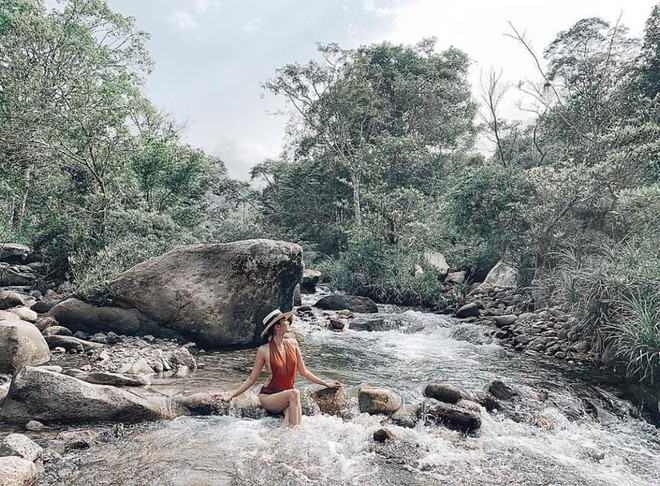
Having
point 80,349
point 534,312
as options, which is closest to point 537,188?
point 534,312

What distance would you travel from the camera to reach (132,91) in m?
18.5

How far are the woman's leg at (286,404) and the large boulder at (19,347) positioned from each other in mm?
3812

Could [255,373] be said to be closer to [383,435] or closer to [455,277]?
[383,435]

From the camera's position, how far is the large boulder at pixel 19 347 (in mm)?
6590

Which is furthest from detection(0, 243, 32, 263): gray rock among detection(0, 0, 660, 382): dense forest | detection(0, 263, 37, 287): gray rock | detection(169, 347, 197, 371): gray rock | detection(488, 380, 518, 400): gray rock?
detection(488, 380, 518, 400): gray rock

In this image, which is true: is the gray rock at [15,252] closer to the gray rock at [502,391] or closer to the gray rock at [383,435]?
the gray rock at [383,435]

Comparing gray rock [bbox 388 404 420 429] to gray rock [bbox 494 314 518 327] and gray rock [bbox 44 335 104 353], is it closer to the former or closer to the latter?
gray rock [bbox 44 335 104 353]

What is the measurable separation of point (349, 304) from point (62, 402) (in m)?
11.1

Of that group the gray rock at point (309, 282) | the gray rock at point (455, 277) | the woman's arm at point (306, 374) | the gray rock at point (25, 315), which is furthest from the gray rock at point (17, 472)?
the gray rock at point (309, 282)

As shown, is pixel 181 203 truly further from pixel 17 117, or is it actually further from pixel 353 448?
pixel 353 448

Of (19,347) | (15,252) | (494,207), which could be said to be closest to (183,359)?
(19,347)

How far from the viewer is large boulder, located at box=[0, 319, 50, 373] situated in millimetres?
6590

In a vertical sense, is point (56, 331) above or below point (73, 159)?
below

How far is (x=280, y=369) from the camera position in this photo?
541 centimetres
